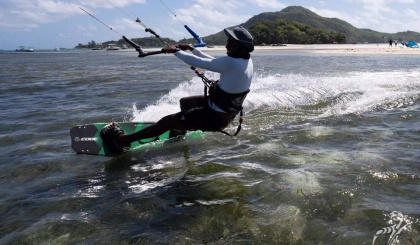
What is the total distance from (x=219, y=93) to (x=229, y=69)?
54cm

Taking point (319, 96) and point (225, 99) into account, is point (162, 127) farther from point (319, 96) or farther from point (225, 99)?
point (319, 96)

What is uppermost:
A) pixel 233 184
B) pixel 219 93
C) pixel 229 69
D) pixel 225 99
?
pixel 229 69

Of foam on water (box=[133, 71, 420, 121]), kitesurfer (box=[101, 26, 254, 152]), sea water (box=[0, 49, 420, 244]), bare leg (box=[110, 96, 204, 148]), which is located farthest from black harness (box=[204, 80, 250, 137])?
foam on water (box=[133, 71, 420, 121])

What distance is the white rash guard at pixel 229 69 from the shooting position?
5.52 meters

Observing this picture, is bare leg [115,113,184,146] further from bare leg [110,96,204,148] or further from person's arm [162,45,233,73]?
person's arm [162,45,233,73]

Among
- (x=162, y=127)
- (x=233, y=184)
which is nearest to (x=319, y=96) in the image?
(x=162, y=127)

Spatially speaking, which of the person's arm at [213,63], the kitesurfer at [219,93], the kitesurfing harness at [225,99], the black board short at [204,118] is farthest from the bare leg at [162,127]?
the person's arm at [213,63]

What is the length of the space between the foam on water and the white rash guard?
5.01 metres

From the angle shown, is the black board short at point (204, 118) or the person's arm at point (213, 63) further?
the black board short at point (204, 118)

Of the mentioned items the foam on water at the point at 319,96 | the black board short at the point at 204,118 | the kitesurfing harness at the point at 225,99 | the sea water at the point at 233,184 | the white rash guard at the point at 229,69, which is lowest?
the sea water at the point at 233,184

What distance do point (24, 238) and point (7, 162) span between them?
134 inches

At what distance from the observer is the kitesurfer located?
5543mm

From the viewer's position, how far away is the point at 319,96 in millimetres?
12984

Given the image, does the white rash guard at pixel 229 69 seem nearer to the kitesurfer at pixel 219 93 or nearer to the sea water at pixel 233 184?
the kitesurfer at pixel 219 93
